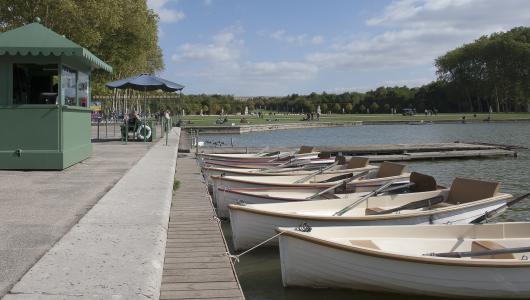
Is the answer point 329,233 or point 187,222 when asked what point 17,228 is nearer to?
point 187,222

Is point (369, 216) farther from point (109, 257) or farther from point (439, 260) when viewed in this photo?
point (109, 257)

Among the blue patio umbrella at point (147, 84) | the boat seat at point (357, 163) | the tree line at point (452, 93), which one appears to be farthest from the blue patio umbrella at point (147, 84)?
the tree line at point (452, 93)

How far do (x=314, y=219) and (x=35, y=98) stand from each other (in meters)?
8.29

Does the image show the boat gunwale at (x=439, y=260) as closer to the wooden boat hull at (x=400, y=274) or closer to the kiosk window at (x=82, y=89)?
the wooden boat hull at (x=400, y=274)

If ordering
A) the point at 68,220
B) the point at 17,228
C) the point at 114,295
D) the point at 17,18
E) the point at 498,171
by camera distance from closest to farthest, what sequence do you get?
1. the point at 114,295
2. the point at 17,228
3. the point at 68,220
4. the point at 498,171
5. the point at 17,18

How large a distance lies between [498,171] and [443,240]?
16946mm

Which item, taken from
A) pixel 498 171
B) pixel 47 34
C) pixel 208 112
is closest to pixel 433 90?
pixel 208 112

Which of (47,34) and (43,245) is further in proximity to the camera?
(47,34)

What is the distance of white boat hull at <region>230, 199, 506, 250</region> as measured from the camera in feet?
26.5

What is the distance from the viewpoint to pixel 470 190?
9633 millimetres

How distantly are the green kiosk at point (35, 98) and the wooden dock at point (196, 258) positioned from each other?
13.2 ft

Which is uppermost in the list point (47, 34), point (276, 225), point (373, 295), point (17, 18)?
point (17, 18)

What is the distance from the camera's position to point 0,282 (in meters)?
4.66

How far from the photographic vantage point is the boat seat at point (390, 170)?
1205 centimetres
